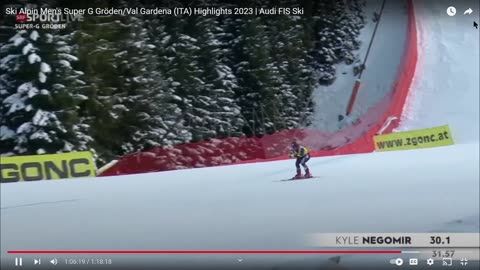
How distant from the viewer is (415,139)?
6.28 feet

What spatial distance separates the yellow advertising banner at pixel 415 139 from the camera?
1.90 metres

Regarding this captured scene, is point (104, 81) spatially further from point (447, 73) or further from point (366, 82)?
point (447, 73)

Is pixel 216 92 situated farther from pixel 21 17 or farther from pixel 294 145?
pixel 21 17

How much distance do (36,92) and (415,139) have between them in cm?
118

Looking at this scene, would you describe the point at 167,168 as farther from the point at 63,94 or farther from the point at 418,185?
the point at 418,185

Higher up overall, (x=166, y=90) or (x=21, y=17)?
(x=21, y=17)

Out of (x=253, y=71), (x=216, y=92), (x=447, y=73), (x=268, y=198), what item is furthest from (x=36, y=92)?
(x=447, y=73)

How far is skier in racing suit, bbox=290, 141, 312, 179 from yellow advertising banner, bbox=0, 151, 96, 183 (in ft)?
2.06

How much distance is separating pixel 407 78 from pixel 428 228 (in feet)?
1.54

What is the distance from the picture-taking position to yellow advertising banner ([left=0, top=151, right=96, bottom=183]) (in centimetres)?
190
